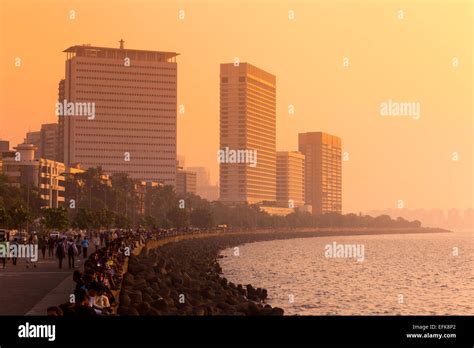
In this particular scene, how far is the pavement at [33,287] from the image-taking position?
90.8 ft

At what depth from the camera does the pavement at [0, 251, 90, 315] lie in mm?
27688

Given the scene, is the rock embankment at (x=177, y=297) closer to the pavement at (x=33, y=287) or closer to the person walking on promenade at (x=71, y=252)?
the pavement at (x=33, y=287)

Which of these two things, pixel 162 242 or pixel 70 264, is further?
pixel 162 242

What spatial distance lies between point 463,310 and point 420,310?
2685 mm

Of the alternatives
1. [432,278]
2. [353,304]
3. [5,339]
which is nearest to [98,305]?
[5,339]

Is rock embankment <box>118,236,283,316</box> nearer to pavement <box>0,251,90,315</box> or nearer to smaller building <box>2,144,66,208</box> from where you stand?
pavement <box>0,251,90,315</box>

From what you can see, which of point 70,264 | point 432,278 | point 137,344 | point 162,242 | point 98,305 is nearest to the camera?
point 137,344

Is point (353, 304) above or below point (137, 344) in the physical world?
below

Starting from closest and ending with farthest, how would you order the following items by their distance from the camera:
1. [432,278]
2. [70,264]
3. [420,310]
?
[70,264], [420,310], [432,278]

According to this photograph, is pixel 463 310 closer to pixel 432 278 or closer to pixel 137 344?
pixel 432 278

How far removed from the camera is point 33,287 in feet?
113

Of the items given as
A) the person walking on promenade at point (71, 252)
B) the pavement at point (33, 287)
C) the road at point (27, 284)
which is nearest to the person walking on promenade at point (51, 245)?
the road at point (27, 284)

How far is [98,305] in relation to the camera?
22.3m

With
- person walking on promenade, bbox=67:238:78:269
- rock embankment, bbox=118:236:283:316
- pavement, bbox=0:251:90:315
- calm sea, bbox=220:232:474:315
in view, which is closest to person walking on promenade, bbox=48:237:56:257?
rock embankment, bbox=118:236:283:316
